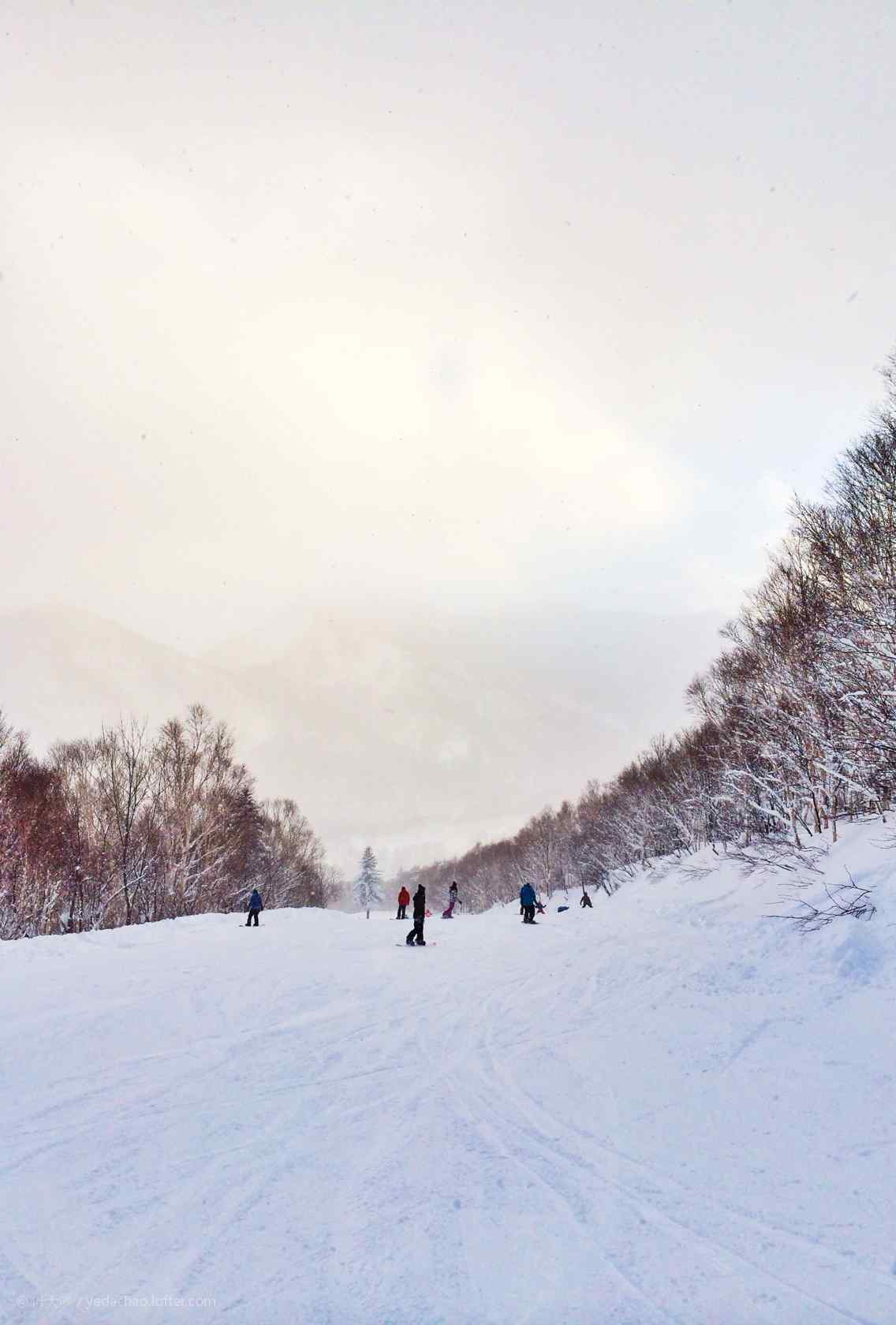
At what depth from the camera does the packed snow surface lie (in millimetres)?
2953

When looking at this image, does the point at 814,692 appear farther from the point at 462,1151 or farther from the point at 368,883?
the point at 368,883

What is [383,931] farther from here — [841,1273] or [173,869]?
[173,869]

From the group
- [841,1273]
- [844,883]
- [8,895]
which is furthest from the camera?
[8,895]

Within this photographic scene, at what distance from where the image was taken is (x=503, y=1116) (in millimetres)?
5008

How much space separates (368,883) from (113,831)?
87.9 m

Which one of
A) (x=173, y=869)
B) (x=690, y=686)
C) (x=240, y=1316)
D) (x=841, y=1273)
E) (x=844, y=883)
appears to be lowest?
(x=841, y=1273)

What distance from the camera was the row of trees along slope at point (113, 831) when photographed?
37.1 metres

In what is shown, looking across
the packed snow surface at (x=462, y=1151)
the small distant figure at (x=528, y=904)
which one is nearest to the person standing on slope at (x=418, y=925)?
the small distant figure at (x=528, y=904)

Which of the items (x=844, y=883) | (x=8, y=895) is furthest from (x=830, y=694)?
(x=8, y=895)

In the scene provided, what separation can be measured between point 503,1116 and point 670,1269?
2.10 metres

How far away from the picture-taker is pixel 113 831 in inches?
1619

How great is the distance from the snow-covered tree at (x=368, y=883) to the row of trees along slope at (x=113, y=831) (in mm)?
75496

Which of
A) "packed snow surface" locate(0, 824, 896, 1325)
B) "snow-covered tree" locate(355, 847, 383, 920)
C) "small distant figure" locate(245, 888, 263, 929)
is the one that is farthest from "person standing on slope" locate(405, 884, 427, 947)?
"snow-covered tree" locate(355, 847, 383, 920)

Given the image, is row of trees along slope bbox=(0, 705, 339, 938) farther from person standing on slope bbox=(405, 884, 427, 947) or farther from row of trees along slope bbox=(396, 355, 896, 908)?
row of trees along slope bbox=(396, 355, 896, 908)
